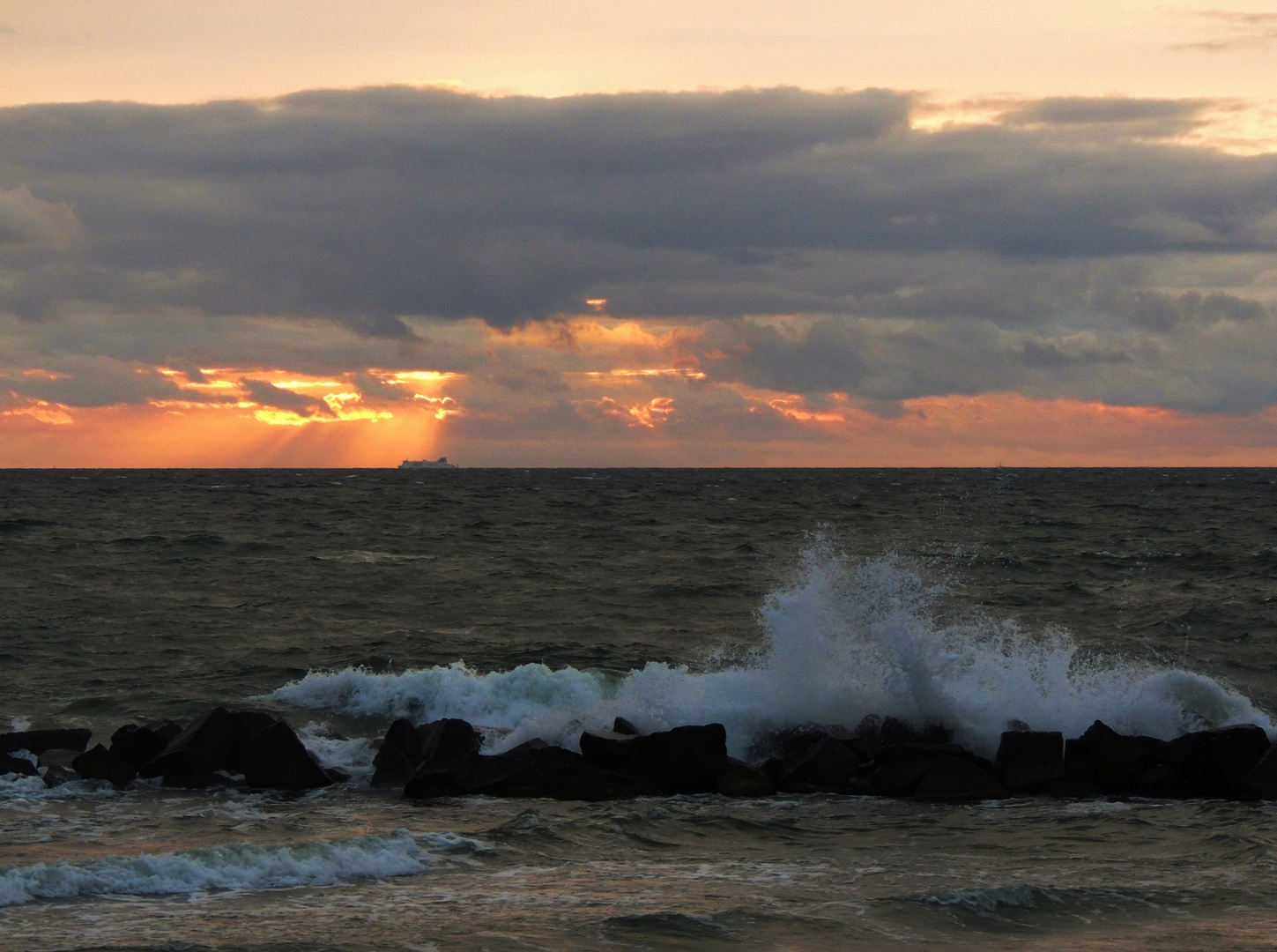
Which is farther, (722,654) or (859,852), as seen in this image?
(722,654)

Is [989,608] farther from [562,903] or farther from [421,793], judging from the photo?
[562,903]

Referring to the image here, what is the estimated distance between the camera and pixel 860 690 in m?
15.8

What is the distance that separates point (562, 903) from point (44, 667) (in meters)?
14.5

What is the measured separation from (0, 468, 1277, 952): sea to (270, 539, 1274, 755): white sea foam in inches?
1.9

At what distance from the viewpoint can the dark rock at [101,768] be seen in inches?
535

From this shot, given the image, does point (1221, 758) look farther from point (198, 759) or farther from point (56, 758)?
point (56, 758)

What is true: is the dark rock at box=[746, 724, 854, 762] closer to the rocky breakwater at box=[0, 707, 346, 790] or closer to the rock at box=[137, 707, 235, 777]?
the rocky breakwater at box=[0, 707, 346, 790]

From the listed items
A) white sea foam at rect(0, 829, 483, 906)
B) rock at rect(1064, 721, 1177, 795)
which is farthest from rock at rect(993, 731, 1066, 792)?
white sea foam at rect(0, 829, 483, 906)

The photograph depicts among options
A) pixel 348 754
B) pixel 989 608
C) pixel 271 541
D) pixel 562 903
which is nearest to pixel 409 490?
pixel 271 541

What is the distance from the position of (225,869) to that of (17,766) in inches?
189

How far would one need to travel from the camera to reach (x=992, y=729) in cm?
1488

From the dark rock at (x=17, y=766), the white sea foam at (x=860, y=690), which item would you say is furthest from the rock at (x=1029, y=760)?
the dark rock at (x=17, y=766)

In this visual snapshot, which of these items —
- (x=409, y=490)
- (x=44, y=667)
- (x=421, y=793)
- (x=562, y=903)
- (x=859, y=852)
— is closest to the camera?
(x=562, y=903)

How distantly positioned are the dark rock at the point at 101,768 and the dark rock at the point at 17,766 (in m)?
0.46
